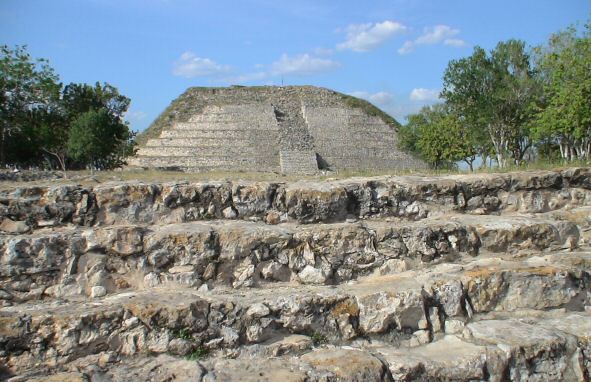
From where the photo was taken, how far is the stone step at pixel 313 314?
5.21 m

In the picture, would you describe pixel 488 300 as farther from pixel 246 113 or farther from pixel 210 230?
pixel 246 113

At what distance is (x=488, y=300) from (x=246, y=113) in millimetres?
42497

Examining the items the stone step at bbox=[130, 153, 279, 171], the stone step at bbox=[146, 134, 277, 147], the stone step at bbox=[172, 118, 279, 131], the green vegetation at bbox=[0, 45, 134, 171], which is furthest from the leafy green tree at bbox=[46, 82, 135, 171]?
the stone step at bbox=[172, 118, 279, 131]

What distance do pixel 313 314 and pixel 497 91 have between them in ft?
65.3

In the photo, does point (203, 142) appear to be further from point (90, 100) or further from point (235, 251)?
point (235, 251)

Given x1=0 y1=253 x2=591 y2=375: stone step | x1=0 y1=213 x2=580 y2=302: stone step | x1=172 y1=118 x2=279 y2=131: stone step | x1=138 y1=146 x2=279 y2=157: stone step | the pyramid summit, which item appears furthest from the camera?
x1=172 y1=118 x2=279 y2=131: stone step

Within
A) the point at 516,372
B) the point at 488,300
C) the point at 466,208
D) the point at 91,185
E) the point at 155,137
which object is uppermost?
the point at 155,137

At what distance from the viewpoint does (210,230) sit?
22.5ft

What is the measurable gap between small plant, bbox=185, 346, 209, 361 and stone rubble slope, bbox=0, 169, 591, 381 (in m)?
0.02

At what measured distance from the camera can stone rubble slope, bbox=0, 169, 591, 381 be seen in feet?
17.4

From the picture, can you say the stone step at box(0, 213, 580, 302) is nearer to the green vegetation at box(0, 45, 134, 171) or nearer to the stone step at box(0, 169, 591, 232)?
the stone step at box(0, 169, 591, 232)

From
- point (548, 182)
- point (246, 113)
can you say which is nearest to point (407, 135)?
point (246, 113)

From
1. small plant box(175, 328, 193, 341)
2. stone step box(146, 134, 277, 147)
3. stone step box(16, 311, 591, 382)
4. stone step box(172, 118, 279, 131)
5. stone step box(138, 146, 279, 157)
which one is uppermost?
stone step box(172, 118, 279, 131)

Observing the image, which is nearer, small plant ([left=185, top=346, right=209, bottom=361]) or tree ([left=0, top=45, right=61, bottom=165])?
small plant ([left=185, top=346, right=209, bottom=361])
